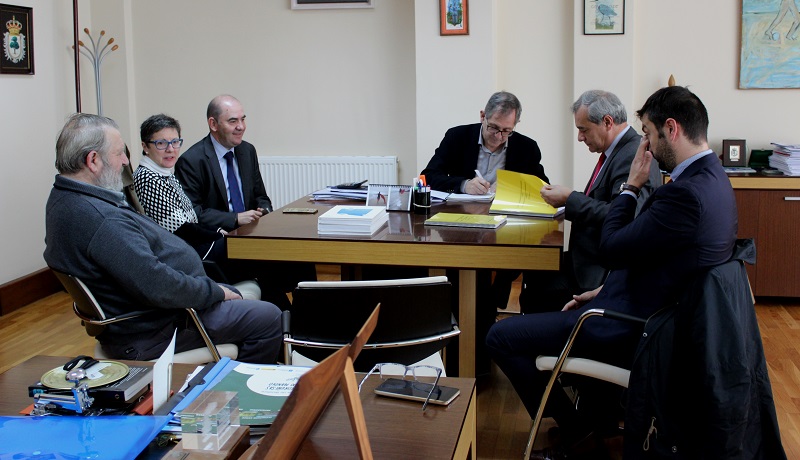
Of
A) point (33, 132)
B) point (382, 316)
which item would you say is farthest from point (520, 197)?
point (33, 132)

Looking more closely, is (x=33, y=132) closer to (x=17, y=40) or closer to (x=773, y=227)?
(x=17, y=40)

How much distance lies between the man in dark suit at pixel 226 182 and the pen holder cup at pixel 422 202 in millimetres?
754

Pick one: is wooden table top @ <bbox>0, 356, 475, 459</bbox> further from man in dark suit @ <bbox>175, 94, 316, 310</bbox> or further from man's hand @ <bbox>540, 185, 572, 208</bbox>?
man in dark suit @ <bbox>175, 94, 316, 310</bbox>

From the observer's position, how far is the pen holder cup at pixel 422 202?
3.85 m

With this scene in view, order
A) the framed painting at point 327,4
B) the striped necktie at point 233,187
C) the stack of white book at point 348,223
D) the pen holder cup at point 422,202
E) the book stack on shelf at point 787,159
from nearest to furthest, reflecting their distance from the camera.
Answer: the stack of white book at point 348,223 → the pen holder cup at point 422,202 → the striped necktie at point 233,187 → the book stack on shelf at point 787,159 → the framed painting at point 327,4

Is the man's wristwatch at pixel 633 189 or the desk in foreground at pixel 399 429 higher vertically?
the man's wristwatch at pixel 633 189

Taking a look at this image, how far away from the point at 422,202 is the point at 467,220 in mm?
394

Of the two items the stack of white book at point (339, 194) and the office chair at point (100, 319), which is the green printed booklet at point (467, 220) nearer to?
the stack of white book at point (339, 194)

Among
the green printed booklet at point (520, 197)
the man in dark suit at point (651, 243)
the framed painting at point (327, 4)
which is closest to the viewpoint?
the man in dark suit at point (651, 243)

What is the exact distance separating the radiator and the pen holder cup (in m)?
2.05

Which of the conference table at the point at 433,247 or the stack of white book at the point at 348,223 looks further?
the stack of white book at the point at 348,223

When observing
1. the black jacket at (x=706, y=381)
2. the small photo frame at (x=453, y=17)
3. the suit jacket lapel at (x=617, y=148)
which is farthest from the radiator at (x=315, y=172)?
the black jacket at (x=706, y=381)

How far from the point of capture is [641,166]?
116 inches

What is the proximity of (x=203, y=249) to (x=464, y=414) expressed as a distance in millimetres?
2371
